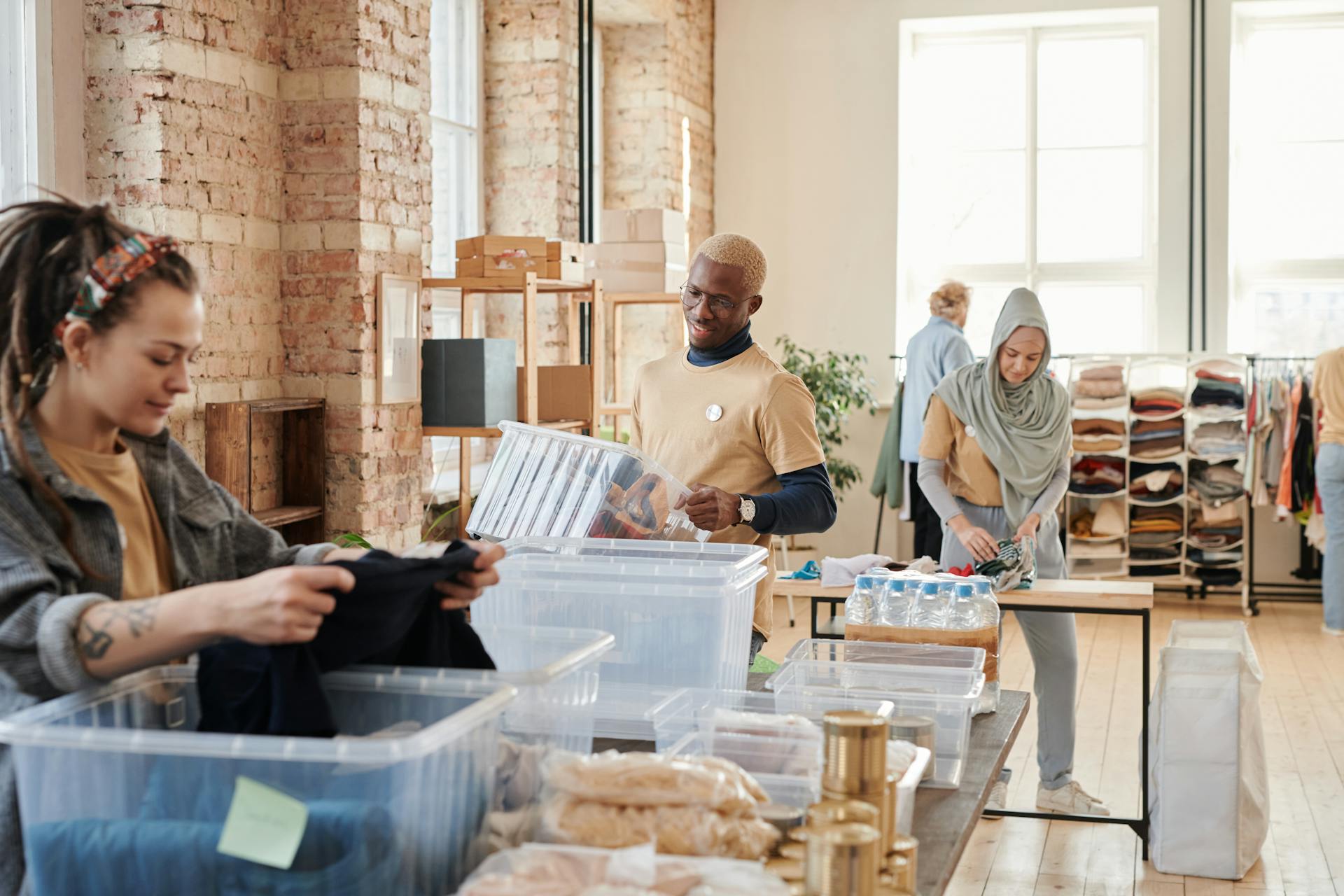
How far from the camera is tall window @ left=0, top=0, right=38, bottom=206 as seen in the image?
3.38 metres

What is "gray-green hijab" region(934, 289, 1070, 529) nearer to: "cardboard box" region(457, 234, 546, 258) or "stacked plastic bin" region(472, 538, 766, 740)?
"cardboard box" region(457, 234, 546, 258)

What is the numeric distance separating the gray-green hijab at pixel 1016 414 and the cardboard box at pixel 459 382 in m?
1.49

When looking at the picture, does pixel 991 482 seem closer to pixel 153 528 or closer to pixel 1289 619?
pixel 153 528

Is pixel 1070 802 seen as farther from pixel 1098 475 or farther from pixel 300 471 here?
pixel 1098 475

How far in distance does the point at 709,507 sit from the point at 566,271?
106 inches

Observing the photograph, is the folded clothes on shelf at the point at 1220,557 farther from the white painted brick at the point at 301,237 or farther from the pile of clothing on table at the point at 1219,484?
the white painted brick at the point at 301,237

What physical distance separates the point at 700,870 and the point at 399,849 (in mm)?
248

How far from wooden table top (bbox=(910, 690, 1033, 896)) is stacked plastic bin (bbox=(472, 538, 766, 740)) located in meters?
0.35

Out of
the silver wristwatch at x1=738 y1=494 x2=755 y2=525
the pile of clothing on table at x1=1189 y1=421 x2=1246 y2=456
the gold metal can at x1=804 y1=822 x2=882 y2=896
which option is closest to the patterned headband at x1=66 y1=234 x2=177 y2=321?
the gold metal can at x1=804 y1=822 x2=882 y2=896

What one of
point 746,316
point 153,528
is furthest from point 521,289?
point 153,528

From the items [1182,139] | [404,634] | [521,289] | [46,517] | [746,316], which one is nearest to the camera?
[46,517]

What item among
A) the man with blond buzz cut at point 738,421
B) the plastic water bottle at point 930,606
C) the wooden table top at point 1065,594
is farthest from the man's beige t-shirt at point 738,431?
the wooden table top at point 1065,594

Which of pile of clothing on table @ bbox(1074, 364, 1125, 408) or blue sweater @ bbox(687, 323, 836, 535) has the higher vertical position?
pile of clothing on table @ bbox(1074, 364, 1125, 408)

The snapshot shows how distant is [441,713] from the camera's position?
1.30 meters
